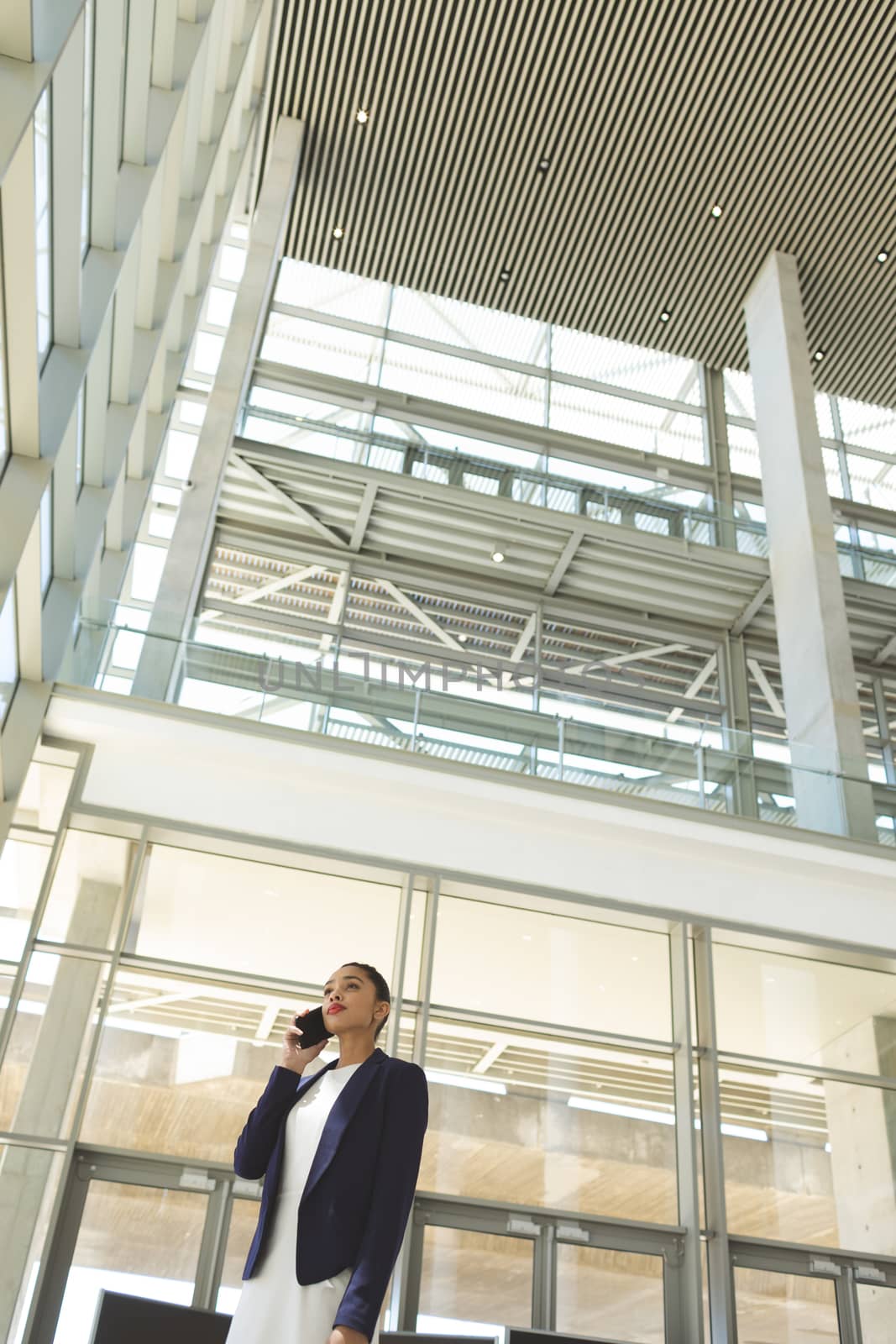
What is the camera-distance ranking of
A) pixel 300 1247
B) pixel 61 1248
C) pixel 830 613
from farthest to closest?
pixel 830 613 → pixel 61 1248 → pixel 300 1247

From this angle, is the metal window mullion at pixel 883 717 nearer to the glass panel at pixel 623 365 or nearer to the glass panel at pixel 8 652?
the glass panel at pixel 623 365

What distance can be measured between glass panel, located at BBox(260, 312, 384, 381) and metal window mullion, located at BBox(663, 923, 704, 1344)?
12874 millimetres

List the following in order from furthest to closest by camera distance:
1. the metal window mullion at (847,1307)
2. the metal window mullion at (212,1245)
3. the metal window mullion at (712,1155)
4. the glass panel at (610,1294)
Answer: the metal window mullion at (847,1307) → the metal window mullion at (712,1155) → the glass panel at (610,1294) → the metal window mullion at (212,1245)

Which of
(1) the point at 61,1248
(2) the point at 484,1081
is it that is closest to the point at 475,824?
(2) the point at 484,1081

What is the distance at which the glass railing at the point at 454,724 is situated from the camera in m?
9.80

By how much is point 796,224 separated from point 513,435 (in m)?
5.71

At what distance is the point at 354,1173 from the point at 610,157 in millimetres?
17809

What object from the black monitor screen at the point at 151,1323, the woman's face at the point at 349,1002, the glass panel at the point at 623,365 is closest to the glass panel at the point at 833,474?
the glass panel at the point at 623,365

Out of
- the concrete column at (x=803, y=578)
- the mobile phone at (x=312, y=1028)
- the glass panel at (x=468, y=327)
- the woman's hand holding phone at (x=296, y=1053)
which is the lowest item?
the woman's hand holding phone at (x=296, y=1053)

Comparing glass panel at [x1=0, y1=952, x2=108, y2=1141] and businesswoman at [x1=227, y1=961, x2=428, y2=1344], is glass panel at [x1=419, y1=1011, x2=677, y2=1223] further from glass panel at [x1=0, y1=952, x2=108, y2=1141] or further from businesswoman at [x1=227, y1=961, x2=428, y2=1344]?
businesswoman at [x1=227, y1=961, x2=428, y2=1344]

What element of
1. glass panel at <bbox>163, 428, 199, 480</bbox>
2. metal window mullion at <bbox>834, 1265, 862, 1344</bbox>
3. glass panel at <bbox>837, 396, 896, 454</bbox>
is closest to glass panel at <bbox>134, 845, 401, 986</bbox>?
metal window mullion at <bbox>834, 1265, 862, 1344</bbox>

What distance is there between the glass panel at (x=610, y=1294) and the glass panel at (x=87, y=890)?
4.45 metres

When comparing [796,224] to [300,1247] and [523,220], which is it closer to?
[523,220]

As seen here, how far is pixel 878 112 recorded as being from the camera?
16.6m
